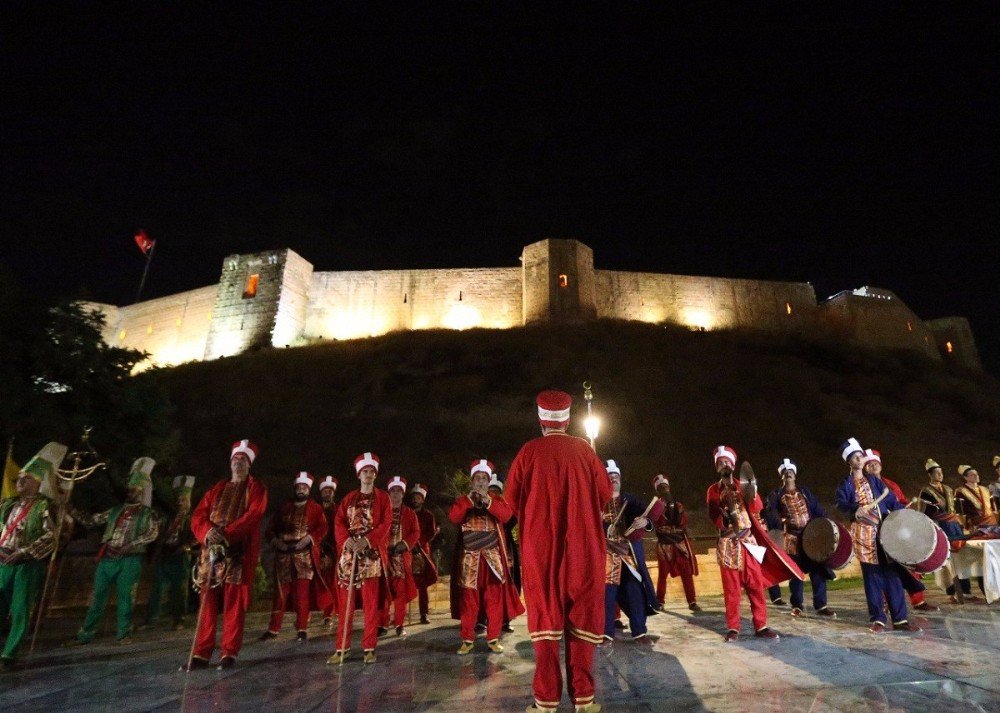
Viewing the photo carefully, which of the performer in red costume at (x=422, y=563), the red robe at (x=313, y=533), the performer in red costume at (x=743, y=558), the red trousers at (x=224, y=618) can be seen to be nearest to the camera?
the red trousers at (x=224, y=618)

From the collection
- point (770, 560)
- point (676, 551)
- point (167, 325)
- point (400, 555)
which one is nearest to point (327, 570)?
point (400, 555)

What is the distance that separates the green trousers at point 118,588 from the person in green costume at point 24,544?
79cm

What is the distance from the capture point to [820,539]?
20.3 feet

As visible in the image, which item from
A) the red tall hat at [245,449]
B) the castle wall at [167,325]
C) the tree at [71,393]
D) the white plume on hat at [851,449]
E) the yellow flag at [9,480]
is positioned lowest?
the yellow flag at [9,480]

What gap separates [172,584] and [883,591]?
8621 mm

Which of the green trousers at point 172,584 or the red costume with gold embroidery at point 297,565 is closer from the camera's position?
the red costume with gold embroidery at point 297,565

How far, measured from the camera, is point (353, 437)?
1059 inches

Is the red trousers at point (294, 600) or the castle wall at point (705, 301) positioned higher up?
the castle wall at point (705, 301)

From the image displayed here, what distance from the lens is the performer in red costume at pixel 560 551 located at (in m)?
3.18

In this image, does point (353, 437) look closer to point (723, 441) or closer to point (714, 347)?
point (723, 441)

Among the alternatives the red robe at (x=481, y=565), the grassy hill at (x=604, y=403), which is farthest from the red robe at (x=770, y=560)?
the grassy hill at (x=604, y=403)

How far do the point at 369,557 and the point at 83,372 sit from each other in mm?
9818

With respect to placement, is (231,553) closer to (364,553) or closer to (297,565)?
(364,553)

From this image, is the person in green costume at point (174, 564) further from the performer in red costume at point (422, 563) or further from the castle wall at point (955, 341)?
the castle wall at point (955, 341)
